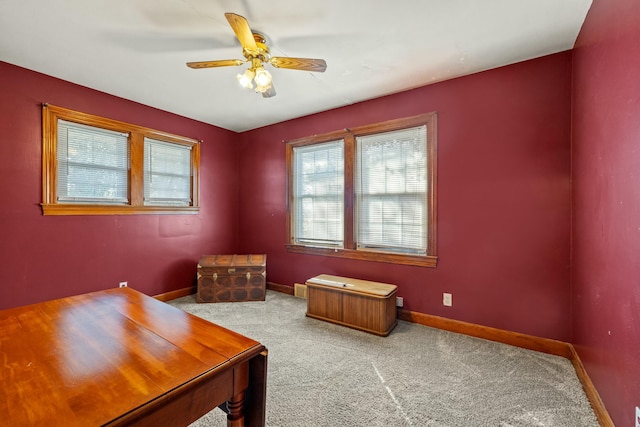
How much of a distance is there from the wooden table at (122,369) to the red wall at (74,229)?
1.92 meters

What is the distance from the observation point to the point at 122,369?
0.85m

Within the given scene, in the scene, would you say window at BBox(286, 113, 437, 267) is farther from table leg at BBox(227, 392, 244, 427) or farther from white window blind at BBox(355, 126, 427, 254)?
table leg at BBox(227, 392, 244, 427)

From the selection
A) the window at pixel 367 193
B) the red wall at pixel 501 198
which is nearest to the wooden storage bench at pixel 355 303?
the red wall at pixel 501 198

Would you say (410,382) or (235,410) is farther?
(410,382)

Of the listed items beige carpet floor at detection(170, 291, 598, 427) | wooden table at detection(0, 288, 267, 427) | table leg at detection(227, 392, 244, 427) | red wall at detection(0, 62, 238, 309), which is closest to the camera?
wooden table at detection(0, 288, 267, 427)

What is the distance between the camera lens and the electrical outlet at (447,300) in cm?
277

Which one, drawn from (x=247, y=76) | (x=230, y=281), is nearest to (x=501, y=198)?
(x=247, y=76)

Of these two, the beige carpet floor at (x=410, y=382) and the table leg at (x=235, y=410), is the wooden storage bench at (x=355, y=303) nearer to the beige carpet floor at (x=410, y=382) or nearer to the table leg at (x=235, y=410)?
the beige carpet floor at (x=410, y=382)

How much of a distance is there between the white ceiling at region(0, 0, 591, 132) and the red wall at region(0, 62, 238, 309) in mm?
252

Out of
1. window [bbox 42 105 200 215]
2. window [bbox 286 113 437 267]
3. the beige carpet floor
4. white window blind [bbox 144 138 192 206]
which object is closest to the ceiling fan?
window [bbox 286 113 437 267]

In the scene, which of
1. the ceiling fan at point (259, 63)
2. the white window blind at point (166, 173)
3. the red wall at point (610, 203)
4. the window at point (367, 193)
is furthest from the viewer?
the white window blind at point (166, 173)

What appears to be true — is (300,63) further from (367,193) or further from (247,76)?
(367,193)

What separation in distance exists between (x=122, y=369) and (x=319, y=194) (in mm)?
3080

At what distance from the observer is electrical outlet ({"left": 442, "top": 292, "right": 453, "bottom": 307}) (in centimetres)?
277
